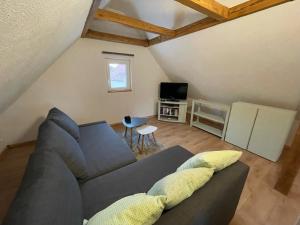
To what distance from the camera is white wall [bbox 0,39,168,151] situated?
2650 mm

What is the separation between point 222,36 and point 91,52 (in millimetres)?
2591

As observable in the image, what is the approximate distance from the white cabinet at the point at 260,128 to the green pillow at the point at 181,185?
206 cm

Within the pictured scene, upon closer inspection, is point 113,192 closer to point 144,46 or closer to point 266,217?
point 266,217

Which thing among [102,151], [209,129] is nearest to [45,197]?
[102,151]

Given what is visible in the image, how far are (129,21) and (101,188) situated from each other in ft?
7.76

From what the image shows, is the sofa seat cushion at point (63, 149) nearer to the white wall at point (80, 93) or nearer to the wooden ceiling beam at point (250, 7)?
the white wall at point (80, 93)

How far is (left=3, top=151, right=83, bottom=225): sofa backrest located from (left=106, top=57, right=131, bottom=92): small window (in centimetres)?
269

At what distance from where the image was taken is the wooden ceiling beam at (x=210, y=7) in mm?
1471

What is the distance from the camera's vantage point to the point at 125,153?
5.65 feet

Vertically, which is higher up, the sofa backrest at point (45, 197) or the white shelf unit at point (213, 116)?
the sofa backrest at point (45, 197)

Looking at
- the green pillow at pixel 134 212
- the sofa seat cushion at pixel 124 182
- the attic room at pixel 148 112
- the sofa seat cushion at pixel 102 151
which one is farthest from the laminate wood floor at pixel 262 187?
the green pillow at pixel 134 212

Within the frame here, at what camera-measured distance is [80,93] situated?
10.3ft

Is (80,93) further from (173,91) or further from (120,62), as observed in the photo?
(173,91)

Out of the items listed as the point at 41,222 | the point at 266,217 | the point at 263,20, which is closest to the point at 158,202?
the point at 41,222
